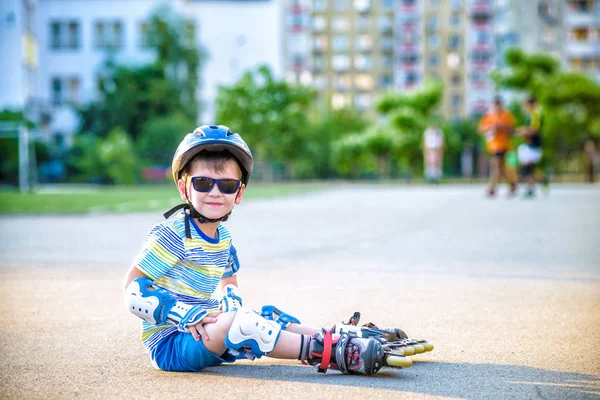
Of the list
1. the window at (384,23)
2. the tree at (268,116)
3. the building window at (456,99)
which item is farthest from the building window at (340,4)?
the tree at (268,116)

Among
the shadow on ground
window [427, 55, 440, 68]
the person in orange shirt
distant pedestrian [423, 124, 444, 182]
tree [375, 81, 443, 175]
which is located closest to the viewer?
the shadow on ground

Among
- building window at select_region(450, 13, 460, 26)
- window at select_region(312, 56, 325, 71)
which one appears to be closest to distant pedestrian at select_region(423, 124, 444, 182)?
building window at select_region(450, 13, 460, 26)

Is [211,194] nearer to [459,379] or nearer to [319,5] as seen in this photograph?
[459,379]

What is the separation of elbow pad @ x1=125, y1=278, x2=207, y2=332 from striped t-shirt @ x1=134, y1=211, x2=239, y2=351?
7 cm

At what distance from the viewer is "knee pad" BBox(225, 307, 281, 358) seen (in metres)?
3.88

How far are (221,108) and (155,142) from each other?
20.8ft

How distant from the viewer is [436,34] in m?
111

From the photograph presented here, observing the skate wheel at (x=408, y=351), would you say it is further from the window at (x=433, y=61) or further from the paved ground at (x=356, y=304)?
the window at (x=433, y=61)

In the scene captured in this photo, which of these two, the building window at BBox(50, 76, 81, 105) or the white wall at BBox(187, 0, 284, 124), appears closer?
the building window at BBox(50, 76, 81, 105)

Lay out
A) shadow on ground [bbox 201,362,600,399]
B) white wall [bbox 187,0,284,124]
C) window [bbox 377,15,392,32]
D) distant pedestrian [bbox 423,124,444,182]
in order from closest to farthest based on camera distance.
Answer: shadow on ground [bbox 201,362,600,399]
distant pedestrian [bbox 423,124,444,182]
white wall [bbox 187,0,284,124]
window [bbox 377,15,392,32]

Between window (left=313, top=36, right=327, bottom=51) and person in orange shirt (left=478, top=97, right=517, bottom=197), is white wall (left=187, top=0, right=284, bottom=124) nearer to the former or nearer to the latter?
window (left=313, top=36, right=327, bottom=51)

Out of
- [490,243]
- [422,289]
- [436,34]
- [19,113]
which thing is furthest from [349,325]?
[436,34]

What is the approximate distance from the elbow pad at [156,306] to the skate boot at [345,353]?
1.63 feet

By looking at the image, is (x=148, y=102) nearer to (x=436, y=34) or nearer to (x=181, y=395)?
(x=181, y=395)
